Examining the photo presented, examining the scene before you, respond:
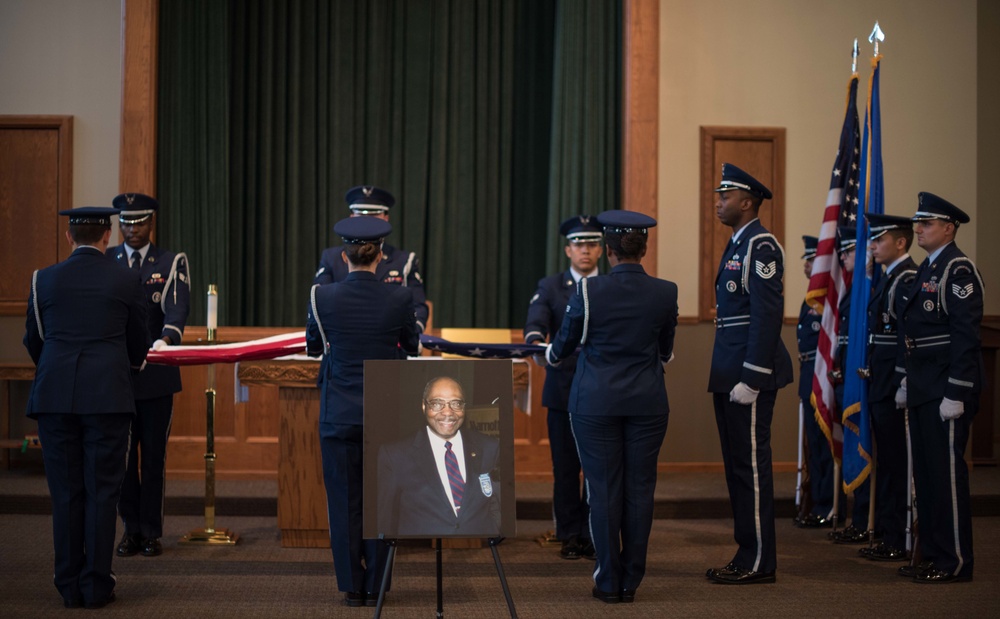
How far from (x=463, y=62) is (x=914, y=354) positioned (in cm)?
500

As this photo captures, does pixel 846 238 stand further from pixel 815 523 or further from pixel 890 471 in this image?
pixel 815 523

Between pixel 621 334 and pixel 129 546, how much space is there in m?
2.72

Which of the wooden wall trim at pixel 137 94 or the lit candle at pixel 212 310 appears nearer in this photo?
the lit candle at pixel 212 310

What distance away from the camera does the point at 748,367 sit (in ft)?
14.6

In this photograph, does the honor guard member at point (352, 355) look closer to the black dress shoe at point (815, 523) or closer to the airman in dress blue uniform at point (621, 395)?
the airman in dress blue uniform at point (621, 395)

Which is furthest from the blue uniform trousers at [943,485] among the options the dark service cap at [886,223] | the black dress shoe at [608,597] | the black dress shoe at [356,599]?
the black dress shoe at [356,599]

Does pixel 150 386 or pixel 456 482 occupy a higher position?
pixel 150 386

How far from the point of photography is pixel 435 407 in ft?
11.8

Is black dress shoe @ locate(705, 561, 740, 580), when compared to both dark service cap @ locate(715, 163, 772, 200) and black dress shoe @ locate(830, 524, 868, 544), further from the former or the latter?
dark service cap @ locate(715, 163, 772, 200)

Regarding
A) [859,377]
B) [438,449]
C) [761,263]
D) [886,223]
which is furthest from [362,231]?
[859,377]

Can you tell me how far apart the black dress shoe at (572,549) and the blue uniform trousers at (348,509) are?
1.29m

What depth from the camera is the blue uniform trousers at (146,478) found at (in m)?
5.14

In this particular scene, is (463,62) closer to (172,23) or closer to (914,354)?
(172,23)

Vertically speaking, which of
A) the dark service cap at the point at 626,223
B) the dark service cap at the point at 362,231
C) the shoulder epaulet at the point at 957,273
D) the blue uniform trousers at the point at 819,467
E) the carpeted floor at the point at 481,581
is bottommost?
the carpeted floor at the point at 481,581
